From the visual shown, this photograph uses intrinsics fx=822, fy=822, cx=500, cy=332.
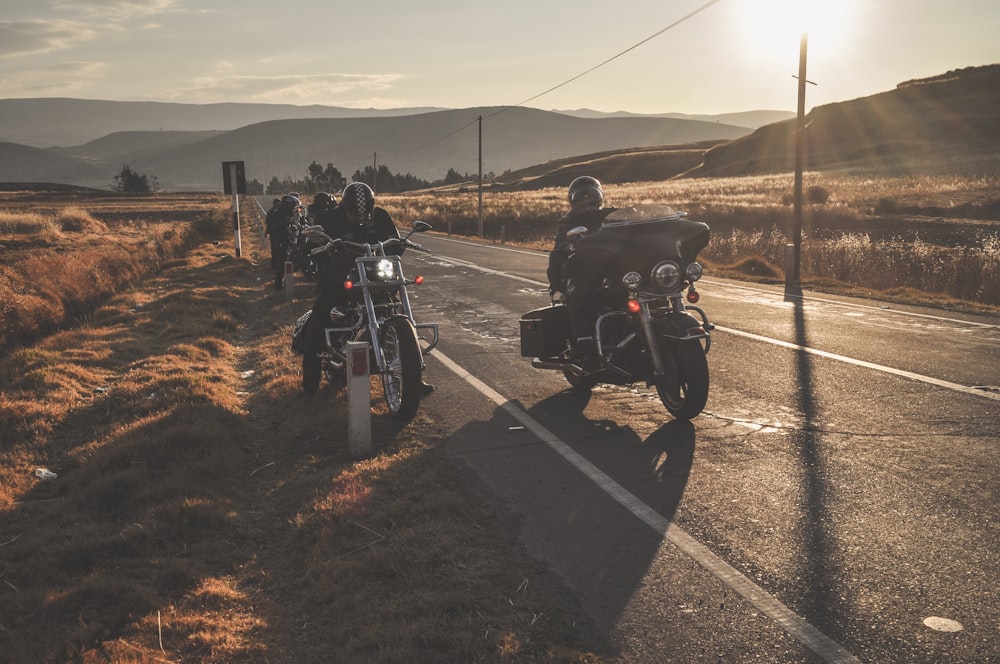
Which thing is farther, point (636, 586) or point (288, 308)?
point (288, 308)

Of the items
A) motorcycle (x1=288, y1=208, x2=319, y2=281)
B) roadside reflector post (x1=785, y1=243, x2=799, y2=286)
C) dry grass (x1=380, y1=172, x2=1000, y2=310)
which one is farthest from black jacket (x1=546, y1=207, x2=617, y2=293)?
roadside reflector post (x1=785, y1=243, x2=799, y2=286)

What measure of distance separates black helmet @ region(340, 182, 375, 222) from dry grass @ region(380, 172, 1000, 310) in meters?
11.0

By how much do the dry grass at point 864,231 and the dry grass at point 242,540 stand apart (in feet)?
39.6

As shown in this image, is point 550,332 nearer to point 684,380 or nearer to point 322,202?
point 684,380

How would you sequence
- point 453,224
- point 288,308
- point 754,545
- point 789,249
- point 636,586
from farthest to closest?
point 453,224 → point 789,249 → point 288,308 → point 754,545 → point 636,586

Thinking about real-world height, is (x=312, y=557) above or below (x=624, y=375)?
below

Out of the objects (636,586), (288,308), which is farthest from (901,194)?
(636,586)

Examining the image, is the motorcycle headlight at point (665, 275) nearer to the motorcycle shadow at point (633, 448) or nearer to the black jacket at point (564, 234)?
the black jacket at point (564, 234)

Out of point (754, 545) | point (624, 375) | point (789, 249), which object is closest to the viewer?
point (754, 545)

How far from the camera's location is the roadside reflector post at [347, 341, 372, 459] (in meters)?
6.35

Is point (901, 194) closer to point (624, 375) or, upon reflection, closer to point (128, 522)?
point (624, 375)

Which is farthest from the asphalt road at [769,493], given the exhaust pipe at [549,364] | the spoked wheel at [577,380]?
the exhaust pipe at [549,364]

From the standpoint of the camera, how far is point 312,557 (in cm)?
460

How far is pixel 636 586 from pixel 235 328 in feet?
34.4
